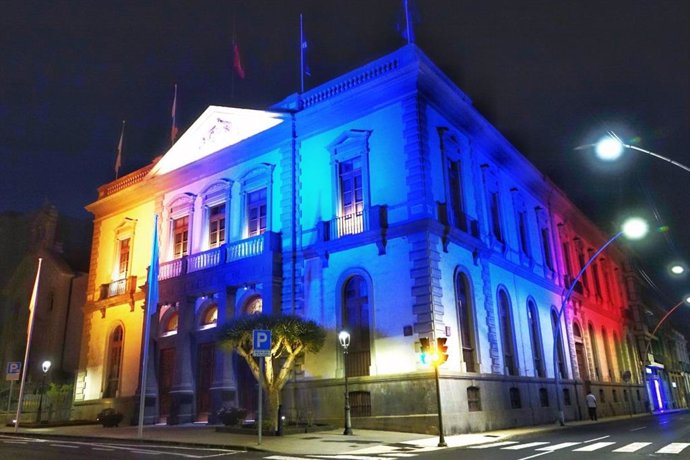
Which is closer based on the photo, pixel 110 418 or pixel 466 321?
pixel 466 321

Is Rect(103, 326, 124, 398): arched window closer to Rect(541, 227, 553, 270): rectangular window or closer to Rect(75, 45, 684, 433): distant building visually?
Rect(75, 45, 684, 433): distant building

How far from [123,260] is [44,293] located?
1183 centimetres

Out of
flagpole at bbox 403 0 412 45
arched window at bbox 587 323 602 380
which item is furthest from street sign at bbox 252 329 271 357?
arched window at bbox 587 323 602 380

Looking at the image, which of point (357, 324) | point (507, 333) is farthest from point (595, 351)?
point (357, 324)

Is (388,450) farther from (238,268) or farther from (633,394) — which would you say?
(633,394)

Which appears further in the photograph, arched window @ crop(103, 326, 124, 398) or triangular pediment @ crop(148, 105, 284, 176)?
arched window @ crop(103, 326, 124, 398)

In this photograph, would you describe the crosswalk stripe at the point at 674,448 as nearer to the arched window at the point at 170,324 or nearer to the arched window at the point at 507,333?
the arched window at the point at 507,333

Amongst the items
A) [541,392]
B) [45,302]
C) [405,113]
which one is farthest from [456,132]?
[45,302]

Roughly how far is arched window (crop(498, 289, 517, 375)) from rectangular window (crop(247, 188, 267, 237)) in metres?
11.5

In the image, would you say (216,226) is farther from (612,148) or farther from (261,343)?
(612,148)

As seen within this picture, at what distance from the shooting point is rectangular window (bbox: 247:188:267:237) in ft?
85.0

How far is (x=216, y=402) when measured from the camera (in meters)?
23.2

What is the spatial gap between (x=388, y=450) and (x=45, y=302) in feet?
111

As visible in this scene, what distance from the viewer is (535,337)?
95.1 feet
